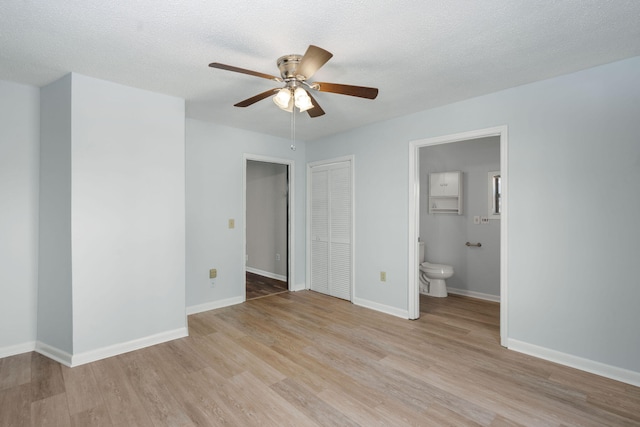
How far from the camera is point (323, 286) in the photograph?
4.79m

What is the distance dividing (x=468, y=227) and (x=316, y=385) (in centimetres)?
340

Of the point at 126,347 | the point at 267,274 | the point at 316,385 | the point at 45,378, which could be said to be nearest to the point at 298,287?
the point at 267,274

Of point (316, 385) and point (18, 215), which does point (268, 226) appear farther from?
point (316, 385)

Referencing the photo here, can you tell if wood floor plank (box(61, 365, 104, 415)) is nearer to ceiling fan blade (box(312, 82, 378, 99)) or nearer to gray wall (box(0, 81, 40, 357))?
gray wall (box(0, 81, 40, 357))

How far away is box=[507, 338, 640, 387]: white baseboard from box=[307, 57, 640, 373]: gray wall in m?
0.03

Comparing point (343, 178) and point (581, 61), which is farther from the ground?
point (581, 61)

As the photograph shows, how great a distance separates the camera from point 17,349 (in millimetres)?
2785

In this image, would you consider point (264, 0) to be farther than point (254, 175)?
Answer: No

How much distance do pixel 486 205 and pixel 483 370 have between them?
2.64 meters

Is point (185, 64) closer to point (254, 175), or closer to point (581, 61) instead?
point (581, 61)

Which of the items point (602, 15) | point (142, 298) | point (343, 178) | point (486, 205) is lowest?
point (142, 298)

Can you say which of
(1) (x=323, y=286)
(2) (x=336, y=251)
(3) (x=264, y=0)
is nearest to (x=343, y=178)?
(2) (x=336, y=251)

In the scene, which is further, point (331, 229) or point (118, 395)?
point (331, 229)

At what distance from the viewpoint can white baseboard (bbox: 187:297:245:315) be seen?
3852mm
